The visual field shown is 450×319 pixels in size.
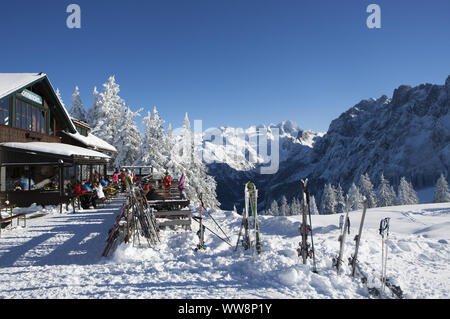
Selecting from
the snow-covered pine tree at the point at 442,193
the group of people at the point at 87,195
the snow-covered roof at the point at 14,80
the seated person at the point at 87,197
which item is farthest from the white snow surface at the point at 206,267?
the snow-covered pine tree at the point at 442,193

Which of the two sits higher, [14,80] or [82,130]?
[14,80]

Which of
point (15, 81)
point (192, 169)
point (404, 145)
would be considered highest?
point (404, 145)

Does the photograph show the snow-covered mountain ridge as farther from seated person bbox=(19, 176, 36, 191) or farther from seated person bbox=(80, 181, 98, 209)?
seated person bbox=(80, 181, 98, 209)

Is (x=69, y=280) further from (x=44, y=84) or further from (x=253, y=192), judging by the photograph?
(x=44, y=84)

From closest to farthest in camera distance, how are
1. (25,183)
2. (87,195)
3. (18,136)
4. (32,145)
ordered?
(32,145), (87,195), (18,136), (25,183)

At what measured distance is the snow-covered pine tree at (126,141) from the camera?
107 feet

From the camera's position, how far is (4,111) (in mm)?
16031

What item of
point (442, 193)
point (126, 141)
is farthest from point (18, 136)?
point (442, 193)

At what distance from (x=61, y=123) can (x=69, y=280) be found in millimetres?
20385

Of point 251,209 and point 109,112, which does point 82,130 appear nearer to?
point 109,112

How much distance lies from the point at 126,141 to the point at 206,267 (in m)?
29.2

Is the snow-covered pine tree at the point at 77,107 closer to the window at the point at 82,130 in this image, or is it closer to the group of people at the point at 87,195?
the window at the point at 82,130

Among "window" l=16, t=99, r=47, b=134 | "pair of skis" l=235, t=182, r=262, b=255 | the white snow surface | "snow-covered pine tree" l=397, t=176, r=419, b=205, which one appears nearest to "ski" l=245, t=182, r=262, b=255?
"pair of skis" l=235, t=182, r=262, b=255

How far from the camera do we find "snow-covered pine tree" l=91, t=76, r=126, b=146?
34031mm
